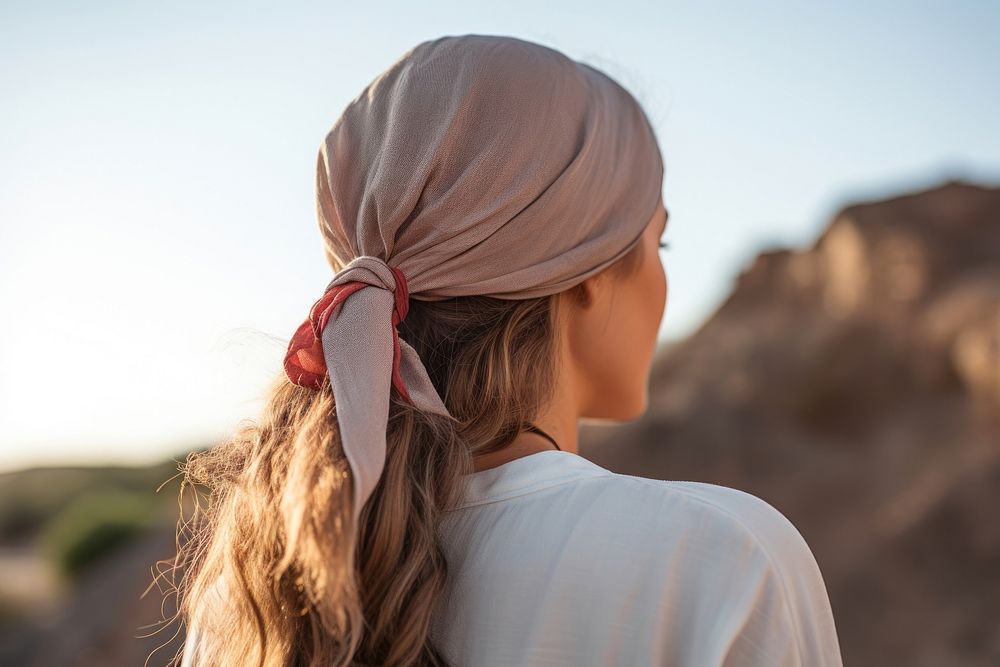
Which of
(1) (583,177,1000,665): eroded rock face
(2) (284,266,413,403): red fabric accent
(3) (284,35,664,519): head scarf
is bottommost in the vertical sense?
(1) (583,177,1000,665): eroded rock face

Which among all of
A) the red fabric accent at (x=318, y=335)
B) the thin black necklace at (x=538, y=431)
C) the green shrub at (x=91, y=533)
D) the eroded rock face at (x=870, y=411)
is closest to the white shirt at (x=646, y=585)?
the thin black necklace at (x=538, y=431)

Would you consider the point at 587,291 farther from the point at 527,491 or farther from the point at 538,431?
the point at 527,491

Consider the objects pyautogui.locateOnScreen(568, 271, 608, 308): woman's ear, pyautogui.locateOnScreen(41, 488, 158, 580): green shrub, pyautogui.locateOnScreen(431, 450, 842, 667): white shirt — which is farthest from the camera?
pyautogui.locateOnScreen(41, 488, 158, 580): green shrub

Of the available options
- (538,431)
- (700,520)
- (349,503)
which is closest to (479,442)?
(538,431)

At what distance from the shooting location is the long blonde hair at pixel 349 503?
1185 mm

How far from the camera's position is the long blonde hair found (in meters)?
1.18

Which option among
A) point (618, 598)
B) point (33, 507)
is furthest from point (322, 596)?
point (33, 507)

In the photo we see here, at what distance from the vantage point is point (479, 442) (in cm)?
137

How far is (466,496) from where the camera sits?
129 centimetres

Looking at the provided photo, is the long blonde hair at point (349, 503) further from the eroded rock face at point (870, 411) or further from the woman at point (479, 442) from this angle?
the eroded rock face at point (870, 411)

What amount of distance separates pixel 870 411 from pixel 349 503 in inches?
528

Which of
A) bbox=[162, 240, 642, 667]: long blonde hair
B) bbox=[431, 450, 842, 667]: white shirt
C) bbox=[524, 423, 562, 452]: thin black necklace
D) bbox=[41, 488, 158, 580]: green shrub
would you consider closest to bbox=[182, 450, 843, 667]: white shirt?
bbox=[431, 450, 842, 667]: white shirt

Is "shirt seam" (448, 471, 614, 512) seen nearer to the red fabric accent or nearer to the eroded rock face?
the red fabric accent

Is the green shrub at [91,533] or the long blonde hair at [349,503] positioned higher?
the long blonde hair at [349,503]
